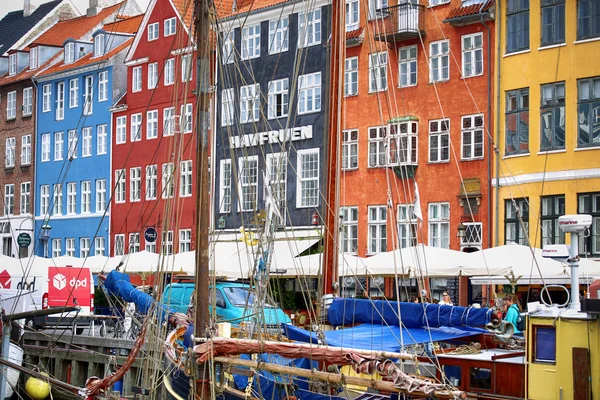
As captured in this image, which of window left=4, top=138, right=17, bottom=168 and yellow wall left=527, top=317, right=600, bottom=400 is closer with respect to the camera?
yellow wall left=527, top=317, right=600, bottom=400

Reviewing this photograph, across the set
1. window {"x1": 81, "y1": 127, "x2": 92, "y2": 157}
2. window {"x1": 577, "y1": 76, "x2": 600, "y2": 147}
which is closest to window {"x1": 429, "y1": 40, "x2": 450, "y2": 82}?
window {"x1": 577, "y1": 76, "x2": 600, "y2": 147}

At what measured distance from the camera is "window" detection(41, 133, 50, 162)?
199ft

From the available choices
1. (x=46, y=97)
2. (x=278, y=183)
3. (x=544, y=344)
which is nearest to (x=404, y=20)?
(x=278, y=183)

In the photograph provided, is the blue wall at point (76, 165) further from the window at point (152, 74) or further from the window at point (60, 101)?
the window at point (152, 74)

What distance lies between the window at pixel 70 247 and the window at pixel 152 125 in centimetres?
852

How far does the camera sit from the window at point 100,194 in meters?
55.8

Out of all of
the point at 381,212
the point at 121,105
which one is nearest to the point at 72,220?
the point at 121,105

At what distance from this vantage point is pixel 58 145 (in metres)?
59.9

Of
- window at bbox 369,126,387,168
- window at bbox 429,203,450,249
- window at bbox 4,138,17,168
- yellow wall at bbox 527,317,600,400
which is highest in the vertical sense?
window at bbox 4,138,17,168

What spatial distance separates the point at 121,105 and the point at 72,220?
23.3ft

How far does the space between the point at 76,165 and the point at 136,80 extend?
6.65 m

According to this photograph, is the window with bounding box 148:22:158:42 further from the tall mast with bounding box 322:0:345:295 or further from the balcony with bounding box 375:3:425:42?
the tall mast with bounding box 322:0:345:295

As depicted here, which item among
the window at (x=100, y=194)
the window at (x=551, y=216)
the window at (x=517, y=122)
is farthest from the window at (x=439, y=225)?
the window at (x=100, y=194)

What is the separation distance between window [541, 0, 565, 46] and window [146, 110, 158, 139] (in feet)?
74.2
